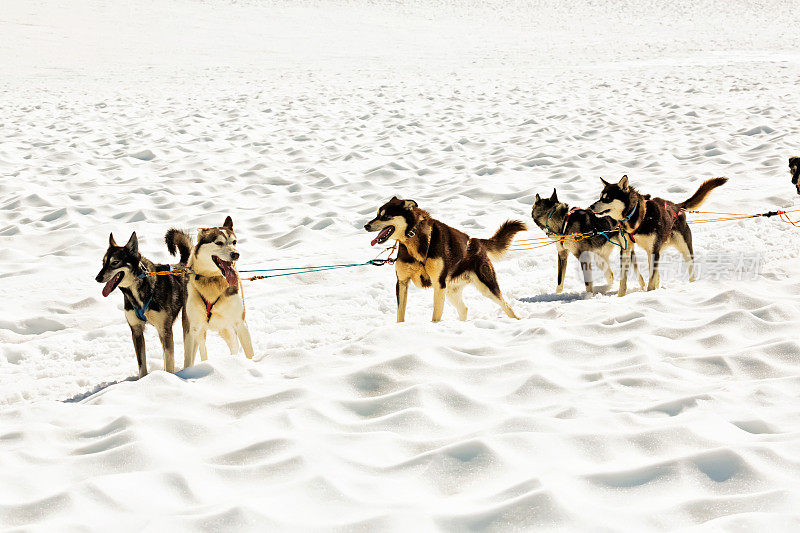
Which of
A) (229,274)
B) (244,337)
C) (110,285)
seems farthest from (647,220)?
(110,285)

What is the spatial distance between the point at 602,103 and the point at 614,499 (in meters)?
13.7

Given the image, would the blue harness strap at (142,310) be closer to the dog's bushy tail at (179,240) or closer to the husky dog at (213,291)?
the husky dog at (213,291)

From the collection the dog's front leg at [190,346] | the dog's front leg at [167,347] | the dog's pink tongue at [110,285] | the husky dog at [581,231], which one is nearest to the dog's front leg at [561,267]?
the husky dog at [581,231]

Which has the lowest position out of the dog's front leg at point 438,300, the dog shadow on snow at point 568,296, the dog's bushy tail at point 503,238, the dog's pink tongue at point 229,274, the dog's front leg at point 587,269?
the dog shadow on snow at point 568,296

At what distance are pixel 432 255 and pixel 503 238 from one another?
746 millimetres

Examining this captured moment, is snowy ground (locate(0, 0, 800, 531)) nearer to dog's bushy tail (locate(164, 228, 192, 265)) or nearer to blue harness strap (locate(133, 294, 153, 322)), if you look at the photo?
blue harness strap (locate(133, 294, 153, 322))

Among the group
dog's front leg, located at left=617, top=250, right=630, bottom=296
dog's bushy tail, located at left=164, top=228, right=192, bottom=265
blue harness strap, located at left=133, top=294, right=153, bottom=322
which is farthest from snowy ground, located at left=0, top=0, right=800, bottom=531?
dog's bushy tail, located at left=164, top=228, right=192, bottom=265

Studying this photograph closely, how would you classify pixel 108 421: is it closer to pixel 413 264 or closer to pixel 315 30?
pixel 413 264

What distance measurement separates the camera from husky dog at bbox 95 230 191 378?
4422mm

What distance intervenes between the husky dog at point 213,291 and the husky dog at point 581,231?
2.79 metres

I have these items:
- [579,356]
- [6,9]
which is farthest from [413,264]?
[6,9]

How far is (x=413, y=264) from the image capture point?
5.07 m

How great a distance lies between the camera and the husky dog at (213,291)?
434cm

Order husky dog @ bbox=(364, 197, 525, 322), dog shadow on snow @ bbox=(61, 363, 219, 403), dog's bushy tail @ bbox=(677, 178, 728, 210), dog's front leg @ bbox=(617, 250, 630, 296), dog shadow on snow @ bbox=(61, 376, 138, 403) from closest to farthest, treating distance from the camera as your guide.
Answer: dog shadow on snow @ bbox=(61, 363, 219, 403) < dog shadow on snow @ bbox=(61, 376, 138, 403) < husky dog @ bbox=(364, 197, 525, 322) < dog's front leg @ bbox=(617, 250, 630, 296) < dog's bushy tail @ bbox=(677, 178, 728, 210)
